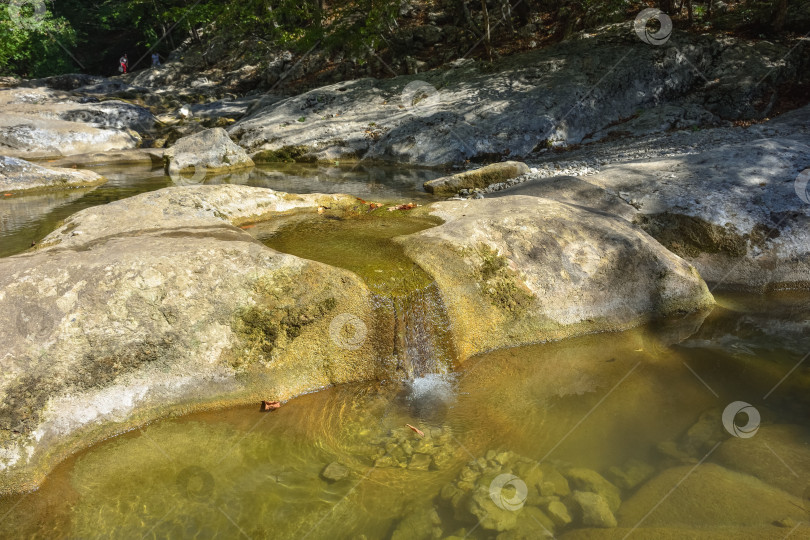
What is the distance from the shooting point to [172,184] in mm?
11258

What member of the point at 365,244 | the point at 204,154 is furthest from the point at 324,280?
the point at 204,154

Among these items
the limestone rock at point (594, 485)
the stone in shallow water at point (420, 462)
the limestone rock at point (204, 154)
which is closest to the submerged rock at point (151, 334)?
the stone in shallow water at point (420, 462)

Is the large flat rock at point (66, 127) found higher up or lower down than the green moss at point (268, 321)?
higher up

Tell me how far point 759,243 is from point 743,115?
9437 millimetres

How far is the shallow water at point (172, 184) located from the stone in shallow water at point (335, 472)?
5461 mm

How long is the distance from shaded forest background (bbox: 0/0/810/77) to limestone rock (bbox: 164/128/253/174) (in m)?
7.85

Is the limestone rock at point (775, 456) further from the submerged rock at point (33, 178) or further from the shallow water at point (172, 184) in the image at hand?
the submerged rock at point (33, 178)

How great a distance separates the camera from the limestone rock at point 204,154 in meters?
13.1

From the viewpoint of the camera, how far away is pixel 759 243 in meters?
6.63

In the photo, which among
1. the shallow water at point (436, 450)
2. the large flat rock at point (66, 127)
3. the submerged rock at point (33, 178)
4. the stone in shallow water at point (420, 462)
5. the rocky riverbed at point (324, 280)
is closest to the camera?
the shallow water at point (436, 450)

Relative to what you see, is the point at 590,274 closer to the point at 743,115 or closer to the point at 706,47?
the point at 743,115

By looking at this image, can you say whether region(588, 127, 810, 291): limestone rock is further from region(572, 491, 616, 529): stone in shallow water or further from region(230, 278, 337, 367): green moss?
region(230, 278, 337, 367): green moss

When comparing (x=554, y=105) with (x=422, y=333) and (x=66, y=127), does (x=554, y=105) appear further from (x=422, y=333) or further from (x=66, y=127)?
(x=66, y=127)

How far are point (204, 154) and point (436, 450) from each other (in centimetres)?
1239
